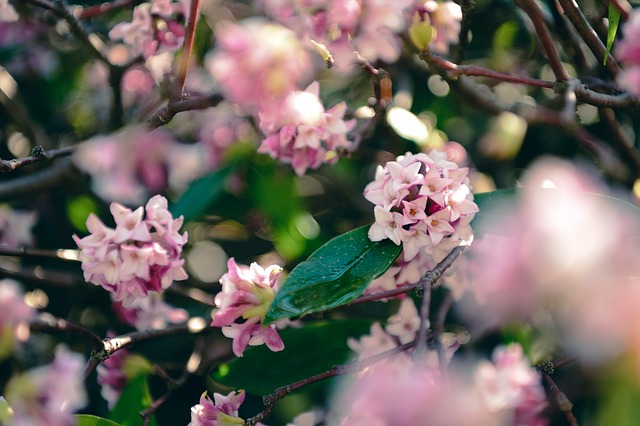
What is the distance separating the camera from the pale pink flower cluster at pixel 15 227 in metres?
1.61

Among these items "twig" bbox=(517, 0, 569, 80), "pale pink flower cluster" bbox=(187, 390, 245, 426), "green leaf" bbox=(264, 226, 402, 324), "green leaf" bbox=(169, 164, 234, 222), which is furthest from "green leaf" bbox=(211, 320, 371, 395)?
"twig" bbox=(517, 0, 569, 80)

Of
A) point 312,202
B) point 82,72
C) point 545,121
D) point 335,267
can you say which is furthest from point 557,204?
point 82,72

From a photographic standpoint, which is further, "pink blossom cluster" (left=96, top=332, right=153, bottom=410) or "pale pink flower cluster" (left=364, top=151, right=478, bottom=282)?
"pink blossom cluster" (left=96, top=332, right=153, bottom=410)

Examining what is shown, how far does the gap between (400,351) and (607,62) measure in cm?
54

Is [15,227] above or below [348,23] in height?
below

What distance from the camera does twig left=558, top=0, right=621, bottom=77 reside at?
104 centimetres

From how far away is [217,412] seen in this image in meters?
0.92

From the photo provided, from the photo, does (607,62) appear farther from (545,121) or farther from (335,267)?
(335,267)

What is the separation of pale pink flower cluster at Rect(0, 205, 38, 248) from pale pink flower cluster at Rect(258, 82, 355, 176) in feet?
2.49

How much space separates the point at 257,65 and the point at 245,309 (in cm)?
33

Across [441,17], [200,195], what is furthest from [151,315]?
[441,17]

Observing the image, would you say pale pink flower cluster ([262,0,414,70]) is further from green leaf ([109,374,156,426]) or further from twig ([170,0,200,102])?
green leaf ([109,374,156,426])

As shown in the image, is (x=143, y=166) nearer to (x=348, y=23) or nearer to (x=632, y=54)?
(x=348, y=23)

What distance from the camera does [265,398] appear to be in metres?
0.89
